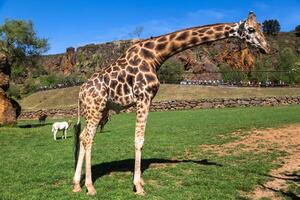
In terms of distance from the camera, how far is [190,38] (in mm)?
10562

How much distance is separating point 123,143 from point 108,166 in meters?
5.48

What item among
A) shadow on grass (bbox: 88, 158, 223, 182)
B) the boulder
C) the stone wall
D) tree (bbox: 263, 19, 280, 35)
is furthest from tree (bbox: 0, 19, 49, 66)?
tree (bbox: 263, 19, 280, 35)

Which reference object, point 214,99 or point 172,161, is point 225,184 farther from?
point 214,99

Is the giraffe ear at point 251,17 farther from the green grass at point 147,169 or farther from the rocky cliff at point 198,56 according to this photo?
the rocky cliff at point 198,56

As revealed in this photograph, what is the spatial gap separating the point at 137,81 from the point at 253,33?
3490mm

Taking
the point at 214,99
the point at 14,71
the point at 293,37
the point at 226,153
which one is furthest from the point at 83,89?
the point at 293,37

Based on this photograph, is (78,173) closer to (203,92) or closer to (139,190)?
(139,190)

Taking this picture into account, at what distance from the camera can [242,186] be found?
32.8 ft

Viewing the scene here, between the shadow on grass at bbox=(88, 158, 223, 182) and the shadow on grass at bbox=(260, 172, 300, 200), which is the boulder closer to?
the shadow on grass at bbox=(88, 158, 223, 182)

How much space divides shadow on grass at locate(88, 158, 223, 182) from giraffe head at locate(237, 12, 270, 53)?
430 cm

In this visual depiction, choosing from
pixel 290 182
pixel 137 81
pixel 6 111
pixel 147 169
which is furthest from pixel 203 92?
pixel 137 81

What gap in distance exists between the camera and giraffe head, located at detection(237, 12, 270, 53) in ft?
33.6

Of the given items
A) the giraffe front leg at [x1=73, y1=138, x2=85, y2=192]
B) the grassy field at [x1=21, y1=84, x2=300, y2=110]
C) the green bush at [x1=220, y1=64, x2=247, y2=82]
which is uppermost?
the green bush at [x1=220, y1=64, x2=247, y2=82]

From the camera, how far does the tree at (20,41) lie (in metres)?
57.9
